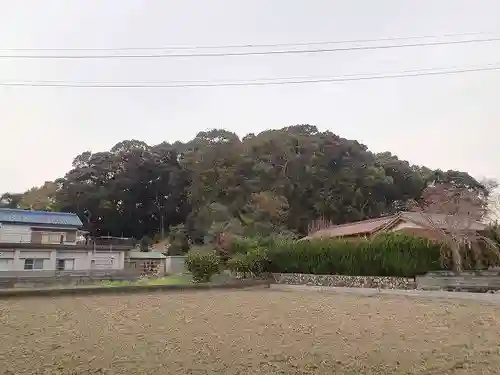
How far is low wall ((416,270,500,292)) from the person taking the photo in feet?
42.8

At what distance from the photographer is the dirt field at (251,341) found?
14.4ft

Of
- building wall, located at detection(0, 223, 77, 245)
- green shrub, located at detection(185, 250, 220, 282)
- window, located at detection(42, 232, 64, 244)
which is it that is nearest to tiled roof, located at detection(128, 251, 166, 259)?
building wall, located at detection(0, 223, 77, 245)

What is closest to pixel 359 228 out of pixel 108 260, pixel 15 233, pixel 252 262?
pixel 252 262

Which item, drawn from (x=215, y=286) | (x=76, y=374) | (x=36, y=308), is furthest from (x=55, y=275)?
(x=76, y=374)

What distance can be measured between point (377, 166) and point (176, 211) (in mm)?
18773

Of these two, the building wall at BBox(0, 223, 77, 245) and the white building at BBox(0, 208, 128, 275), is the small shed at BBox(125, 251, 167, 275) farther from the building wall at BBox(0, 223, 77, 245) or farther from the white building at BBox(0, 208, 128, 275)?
the building wall at BBox(0, 223, 77, 245)

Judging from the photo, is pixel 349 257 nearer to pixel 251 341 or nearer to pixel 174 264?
pixel 251 341

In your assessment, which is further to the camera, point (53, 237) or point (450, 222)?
point (53, 237)

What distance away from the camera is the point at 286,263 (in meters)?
19.9

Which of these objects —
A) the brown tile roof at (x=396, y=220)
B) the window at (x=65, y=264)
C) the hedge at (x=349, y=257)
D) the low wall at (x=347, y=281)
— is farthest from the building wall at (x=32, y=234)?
the brown tile roof at (x=396, y=220)

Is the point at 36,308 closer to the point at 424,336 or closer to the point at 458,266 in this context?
the point at 424,336

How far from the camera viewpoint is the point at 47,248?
25656mm

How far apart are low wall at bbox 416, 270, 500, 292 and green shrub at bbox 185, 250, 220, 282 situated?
8.09 metres

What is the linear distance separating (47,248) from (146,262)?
22.2ft
